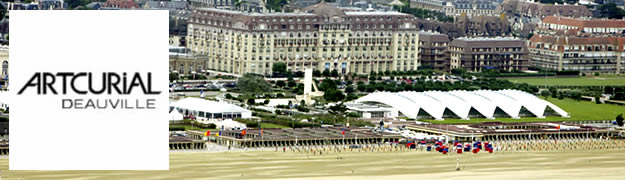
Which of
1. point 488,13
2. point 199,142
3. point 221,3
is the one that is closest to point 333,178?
point 199,142

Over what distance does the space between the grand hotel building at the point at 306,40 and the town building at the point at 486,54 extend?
3.53 m

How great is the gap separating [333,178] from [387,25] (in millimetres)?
46775

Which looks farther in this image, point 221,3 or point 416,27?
point 221,3

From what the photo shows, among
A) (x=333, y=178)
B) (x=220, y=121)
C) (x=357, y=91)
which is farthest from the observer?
(x=357, y=91)

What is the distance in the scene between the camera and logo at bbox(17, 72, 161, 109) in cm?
1223

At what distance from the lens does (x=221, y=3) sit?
3799 inches

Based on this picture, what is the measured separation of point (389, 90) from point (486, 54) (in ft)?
60.9

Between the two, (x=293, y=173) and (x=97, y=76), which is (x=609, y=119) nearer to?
(x=293, y=173)

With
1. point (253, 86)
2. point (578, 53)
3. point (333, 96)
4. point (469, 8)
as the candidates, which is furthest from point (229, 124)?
point (469, 8)

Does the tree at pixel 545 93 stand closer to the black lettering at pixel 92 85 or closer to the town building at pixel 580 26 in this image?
the town building at pixel 580 26

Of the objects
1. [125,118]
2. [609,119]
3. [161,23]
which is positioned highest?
[161,23]

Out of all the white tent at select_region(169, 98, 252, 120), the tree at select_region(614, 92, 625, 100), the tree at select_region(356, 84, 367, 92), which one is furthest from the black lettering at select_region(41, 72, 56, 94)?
the tree at select_region(614, 92, 625, 100)

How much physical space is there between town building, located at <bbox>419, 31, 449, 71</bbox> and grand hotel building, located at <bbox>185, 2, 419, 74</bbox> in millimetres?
2962

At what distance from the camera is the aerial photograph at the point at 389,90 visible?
43.3 metres
